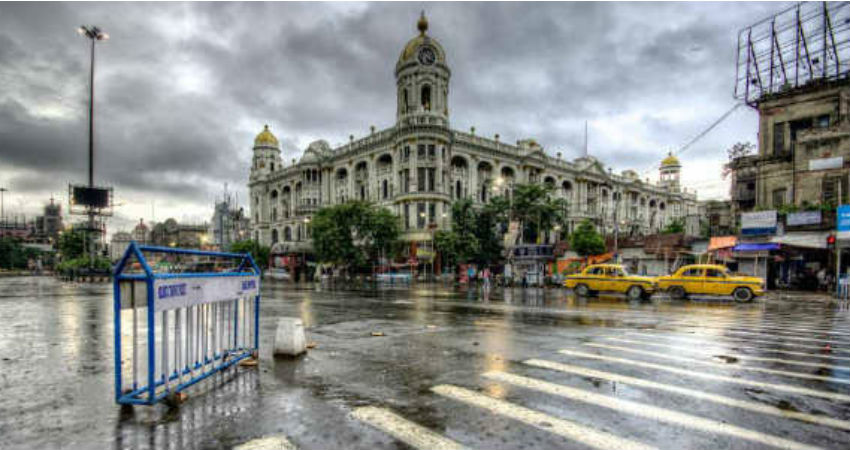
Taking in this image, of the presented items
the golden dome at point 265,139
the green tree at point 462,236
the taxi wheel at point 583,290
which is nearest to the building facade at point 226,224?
the golden dome at point 265,139

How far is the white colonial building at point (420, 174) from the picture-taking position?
49.4 meters

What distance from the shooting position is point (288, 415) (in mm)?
4492

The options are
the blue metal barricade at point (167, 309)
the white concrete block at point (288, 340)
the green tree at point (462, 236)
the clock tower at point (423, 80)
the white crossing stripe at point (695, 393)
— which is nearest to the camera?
the white crossing stripe at point (695, 393)

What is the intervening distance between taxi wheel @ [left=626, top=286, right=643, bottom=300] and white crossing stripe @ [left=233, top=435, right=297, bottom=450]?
2078 centimetres

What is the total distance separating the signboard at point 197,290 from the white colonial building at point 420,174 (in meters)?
30.1

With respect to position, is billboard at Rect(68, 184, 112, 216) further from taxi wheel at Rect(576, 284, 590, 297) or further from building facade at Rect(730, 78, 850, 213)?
building facade at Rect(730, 78, 850, 213)

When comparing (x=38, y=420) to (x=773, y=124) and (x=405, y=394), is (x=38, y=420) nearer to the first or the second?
(x=405, y=394)

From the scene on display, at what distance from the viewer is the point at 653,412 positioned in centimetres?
454

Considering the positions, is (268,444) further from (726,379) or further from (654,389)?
(726,379)

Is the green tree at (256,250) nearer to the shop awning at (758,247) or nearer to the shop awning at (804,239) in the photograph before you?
the shop awning at (758,247)

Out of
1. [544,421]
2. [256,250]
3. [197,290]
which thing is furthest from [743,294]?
[256,250]

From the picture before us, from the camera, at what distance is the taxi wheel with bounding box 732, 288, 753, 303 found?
62.0 feet

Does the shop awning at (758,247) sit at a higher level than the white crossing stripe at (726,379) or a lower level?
higher

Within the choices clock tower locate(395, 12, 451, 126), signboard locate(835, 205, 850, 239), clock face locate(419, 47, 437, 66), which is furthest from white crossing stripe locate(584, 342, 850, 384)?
clock face locate(419, 47, 437, 66)
